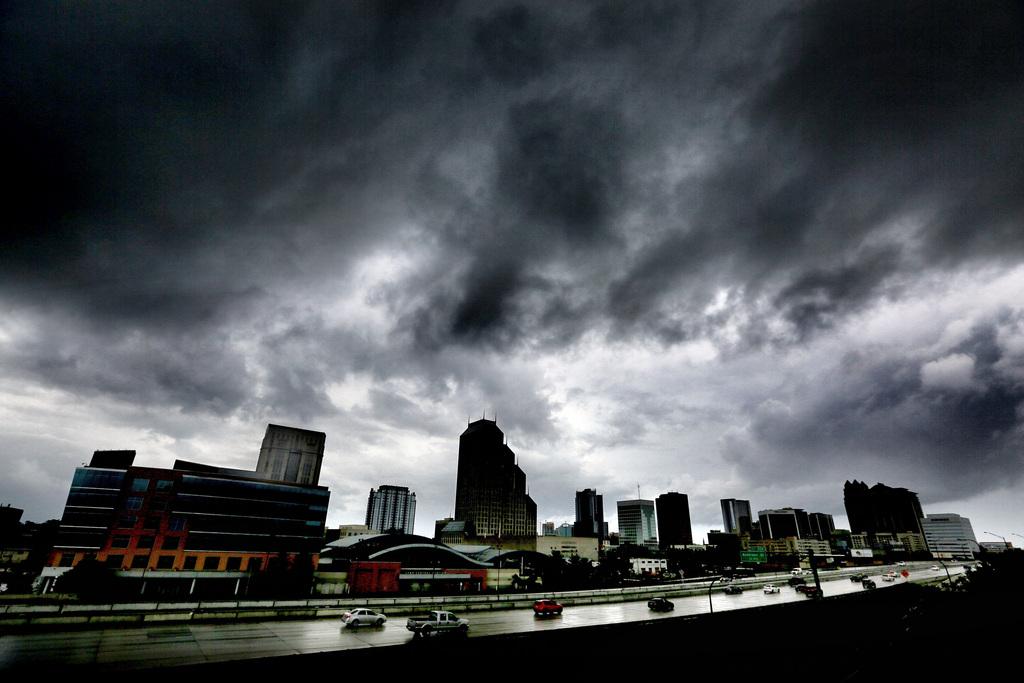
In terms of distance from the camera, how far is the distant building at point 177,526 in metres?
89.2

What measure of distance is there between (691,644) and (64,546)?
11274 cm

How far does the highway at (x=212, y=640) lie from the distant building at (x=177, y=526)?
57.2 m

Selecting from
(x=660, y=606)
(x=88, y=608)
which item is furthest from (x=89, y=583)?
(x=660, y=606)

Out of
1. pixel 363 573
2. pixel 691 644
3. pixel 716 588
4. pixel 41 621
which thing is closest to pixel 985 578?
pixel 716 588

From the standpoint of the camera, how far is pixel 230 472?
109750 millimetres

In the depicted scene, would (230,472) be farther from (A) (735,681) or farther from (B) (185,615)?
(A) (735,681)

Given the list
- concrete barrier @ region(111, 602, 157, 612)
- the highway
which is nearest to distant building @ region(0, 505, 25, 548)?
concrete barrier @ region(111, 602, 157, 612)

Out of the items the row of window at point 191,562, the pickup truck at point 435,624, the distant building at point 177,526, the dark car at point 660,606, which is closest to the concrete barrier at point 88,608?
the pickup truck at point 435,624

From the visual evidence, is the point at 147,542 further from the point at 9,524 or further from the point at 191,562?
the point at 9,524

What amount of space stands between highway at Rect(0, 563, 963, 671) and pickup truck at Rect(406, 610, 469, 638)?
1.14 m

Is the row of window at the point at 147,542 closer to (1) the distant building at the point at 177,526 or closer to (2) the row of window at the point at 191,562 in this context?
(1) the distant building at the point at 177,526

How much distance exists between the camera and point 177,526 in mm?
94062

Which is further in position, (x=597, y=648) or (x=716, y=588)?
(x=716, y=588)

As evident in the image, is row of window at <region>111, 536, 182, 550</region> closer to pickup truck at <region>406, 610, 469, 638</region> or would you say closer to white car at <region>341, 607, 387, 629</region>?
white car at <region>341, 607, 387, 629</region>
